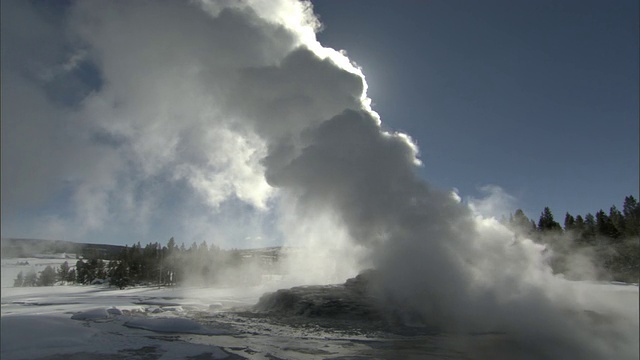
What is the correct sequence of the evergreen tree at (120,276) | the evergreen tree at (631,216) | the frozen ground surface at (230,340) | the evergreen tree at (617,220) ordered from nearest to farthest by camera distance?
the frozen ground surface at (230,340) < the evergreen tree at (631,216) < the evergreen tree at (617,220) < the evergreen tree at (120,276)

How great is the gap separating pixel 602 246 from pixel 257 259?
217 ft

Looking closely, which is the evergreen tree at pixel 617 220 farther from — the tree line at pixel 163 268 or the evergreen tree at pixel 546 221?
the tree line at pixel 163 268

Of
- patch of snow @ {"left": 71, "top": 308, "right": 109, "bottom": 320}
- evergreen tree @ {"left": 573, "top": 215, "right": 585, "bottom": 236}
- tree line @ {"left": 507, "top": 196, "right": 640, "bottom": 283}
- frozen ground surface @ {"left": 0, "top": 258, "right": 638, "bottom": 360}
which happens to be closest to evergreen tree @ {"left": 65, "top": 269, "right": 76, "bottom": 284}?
patch of snow @ {"left": 71, "top": 308, "right": 109, "bottom": 320}

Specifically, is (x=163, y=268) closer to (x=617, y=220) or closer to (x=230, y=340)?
(x=230, y=340)

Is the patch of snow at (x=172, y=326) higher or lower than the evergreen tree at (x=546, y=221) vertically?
lower

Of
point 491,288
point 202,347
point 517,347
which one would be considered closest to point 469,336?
point 517,347

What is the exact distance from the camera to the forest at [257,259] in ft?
69.1

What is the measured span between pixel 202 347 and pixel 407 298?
38.0ft

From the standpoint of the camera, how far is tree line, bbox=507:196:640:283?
58.7ft

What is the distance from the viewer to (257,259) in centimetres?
8156

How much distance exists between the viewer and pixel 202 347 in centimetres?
1275

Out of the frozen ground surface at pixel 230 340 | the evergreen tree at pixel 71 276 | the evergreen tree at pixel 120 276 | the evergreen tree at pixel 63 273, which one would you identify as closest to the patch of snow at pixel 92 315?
the frozen ground surface at pixel 230 340

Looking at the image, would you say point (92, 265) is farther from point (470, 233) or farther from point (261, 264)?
point (470, 233)

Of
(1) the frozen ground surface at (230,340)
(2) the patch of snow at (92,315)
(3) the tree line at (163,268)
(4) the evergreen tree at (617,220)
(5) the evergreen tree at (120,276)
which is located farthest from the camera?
(3) the tree line at (163,268)
